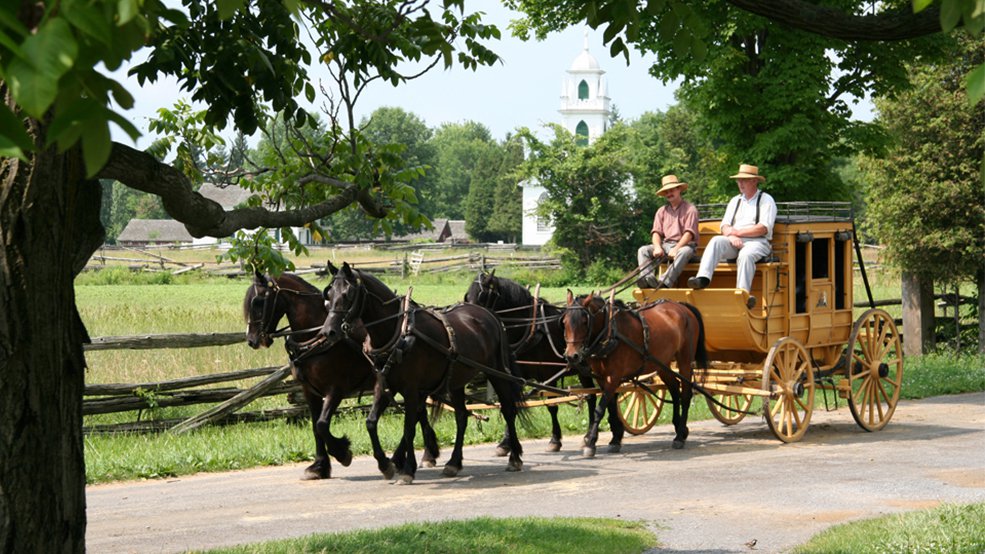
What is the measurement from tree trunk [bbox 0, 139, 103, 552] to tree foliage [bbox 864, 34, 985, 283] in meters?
19.5

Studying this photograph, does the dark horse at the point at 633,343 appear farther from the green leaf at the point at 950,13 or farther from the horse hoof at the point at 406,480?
the green leaf at the point at 950,13

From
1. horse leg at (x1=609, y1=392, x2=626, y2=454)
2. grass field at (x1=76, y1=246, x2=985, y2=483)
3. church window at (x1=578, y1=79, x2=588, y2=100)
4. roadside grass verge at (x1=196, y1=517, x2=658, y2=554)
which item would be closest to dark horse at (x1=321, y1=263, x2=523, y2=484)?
horse leg at (x1=609, y1=392, x2=626, y2=454)

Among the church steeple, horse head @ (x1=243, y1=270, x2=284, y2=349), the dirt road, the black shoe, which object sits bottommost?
the dirt road

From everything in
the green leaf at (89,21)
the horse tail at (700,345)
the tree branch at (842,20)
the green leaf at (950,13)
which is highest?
the tree branch at (842,20)

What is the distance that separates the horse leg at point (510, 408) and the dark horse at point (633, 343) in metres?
0.78

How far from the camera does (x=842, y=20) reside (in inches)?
274

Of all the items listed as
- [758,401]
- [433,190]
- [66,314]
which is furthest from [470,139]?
[66,314]

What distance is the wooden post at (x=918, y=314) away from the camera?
77.9 ft

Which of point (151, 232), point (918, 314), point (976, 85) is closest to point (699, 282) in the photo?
point (976, 85)

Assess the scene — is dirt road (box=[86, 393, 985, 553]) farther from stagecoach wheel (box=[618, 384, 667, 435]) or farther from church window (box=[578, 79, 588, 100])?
church window (box=[578, 79, 588, 100])

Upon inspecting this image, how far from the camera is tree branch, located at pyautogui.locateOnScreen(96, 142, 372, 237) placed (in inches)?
228

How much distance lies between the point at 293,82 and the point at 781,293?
24.2 ft

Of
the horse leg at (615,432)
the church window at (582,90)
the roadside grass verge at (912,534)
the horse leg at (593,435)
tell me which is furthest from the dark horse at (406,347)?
the church window at (582,90)

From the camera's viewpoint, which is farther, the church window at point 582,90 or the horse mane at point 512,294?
the church window at point 582,90
